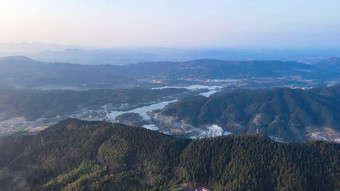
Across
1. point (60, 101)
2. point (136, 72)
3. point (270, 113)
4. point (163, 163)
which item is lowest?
point (60, 101)

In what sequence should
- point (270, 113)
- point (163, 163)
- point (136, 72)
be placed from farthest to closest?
point (136, 72)
point (270, 113)
point (163, 163)

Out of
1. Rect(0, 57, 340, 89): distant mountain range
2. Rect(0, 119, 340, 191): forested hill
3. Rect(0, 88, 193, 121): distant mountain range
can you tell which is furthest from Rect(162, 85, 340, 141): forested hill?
Rect(0, 57, 340, 89): distant mountain range

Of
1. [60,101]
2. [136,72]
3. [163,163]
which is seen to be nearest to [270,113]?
[163,163]

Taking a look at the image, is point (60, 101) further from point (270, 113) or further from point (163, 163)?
point (270, 113)

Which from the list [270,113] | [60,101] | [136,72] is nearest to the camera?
[270,113]

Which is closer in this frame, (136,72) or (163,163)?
(163,163)
